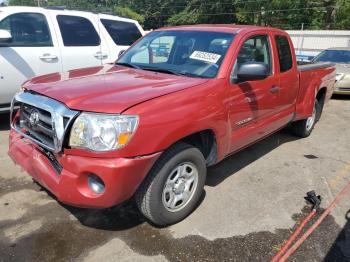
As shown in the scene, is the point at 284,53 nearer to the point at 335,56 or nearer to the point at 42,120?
the point at 42,120

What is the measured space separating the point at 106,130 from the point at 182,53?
1.68 metres

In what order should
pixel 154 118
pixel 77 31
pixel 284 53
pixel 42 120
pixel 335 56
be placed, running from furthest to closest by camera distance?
pixel 335 56 < pixel 77 31 < pixel 284 53 < pixel 42 120 < pixel 154 118

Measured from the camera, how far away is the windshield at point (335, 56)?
10499mm

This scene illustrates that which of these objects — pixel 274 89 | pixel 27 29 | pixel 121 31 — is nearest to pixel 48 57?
pixel 27 29

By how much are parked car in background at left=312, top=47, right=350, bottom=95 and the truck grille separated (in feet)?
26.4

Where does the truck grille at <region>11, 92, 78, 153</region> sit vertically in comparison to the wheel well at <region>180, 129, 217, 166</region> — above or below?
above

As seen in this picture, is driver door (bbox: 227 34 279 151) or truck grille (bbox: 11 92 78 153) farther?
driver door (bbox: 227 34 279 151)

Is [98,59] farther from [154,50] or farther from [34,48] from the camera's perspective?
[154,50]

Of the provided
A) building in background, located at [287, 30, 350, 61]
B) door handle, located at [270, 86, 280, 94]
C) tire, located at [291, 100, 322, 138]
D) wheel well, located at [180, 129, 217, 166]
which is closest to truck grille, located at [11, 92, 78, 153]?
wheel well, located at [180, 129, 217, 166]

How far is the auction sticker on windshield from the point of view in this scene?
144 inches

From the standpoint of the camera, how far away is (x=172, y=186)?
10.5 feet

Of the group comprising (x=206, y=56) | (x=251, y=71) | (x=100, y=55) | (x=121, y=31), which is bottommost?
(x=100, y=55)

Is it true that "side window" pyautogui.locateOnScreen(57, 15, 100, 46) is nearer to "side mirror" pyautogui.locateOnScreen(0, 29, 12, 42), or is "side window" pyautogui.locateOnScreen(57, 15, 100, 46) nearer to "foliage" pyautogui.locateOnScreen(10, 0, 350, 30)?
"side mirror" pyautogui.locateOnScreen(0, 29, 12, 42)

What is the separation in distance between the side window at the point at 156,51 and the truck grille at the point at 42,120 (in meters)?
1.47
